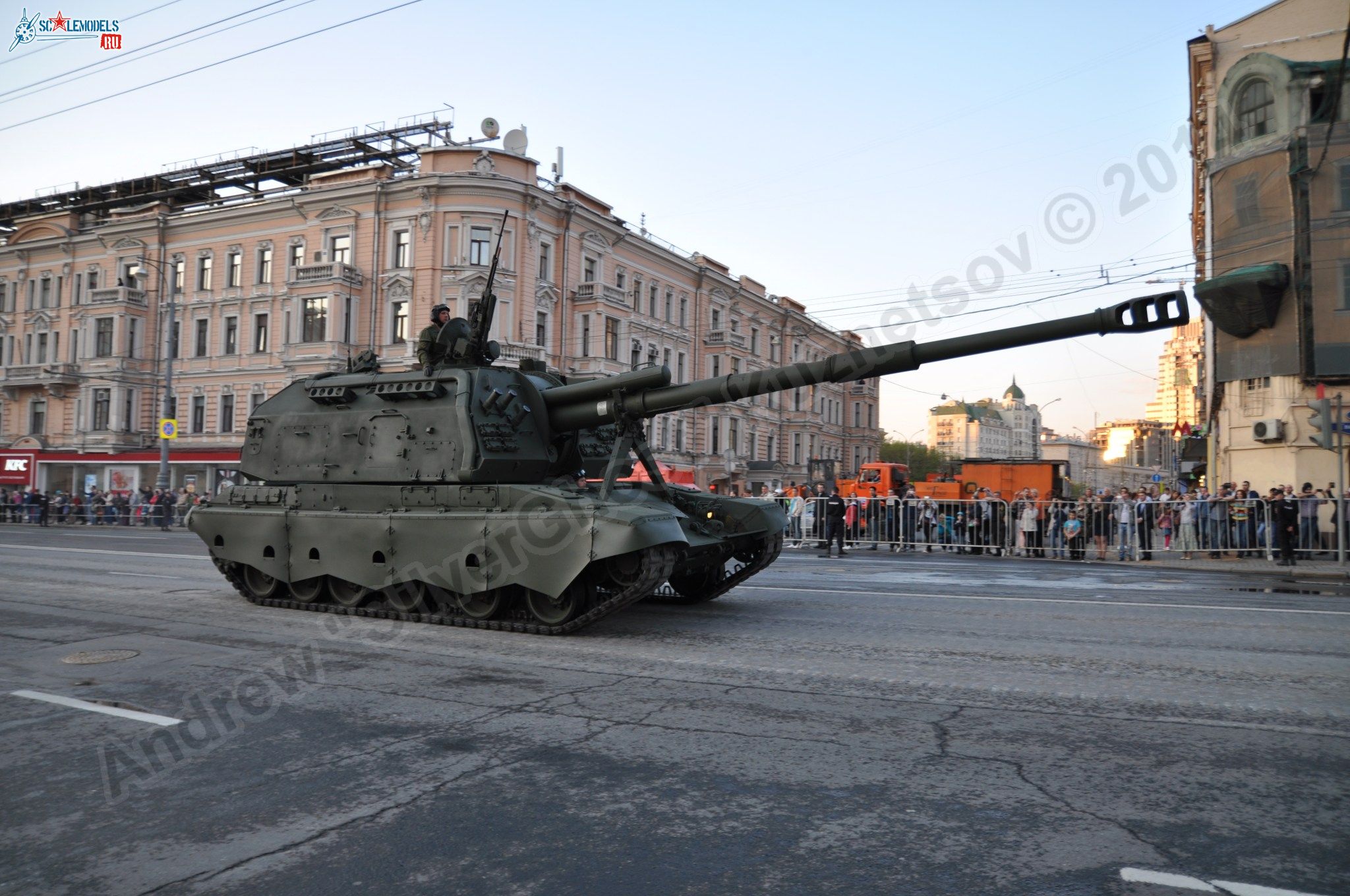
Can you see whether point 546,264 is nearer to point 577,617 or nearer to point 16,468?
point 16,468

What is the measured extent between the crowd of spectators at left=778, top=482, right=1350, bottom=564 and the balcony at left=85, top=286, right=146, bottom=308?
1428 inches

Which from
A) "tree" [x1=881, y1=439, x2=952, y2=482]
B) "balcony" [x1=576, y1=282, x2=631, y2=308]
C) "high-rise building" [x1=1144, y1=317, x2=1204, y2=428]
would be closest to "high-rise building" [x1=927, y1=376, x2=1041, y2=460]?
"high-rise building" [x1=1144, y1=317, x2=1204, y2=428]

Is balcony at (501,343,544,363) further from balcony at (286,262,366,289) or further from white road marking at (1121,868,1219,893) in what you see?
white road marking at (1121,868,1219,893)

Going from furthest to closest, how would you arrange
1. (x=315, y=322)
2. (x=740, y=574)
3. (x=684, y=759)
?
(x=315, y=322) < (x=740, y=574) < (x=684, y=759)

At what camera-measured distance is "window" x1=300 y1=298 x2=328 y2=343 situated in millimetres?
41781

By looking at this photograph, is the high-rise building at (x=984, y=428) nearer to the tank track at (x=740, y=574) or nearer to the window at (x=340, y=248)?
the window at (x=340, y=248)

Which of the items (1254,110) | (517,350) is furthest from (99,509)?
(1254,110)

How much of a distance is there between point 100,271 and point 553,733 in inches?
2067

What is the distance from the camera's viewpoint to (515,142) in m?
41.0

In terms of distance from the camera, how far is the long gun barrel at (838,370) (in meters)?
7.52

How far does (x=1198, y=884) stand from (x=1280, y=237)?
1010 inches

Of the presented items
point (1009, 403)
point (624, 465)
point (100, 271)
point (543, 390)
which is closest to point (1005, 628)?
point (624, 465)

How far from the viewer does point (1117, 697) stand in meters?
6.08

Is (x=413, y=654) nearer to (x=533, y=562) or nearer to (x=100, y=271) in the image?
(x=533, y=562)
